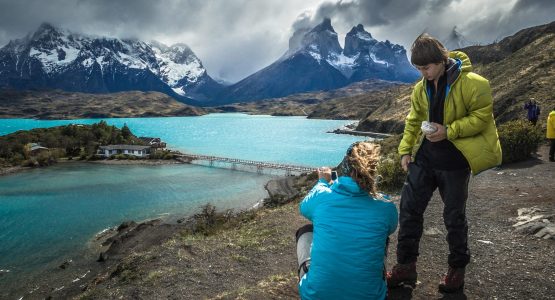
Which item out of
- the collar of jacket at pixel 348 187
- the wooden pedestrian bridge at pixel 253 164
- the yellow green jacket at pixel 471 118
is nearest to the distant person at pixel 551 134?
the yellow green jacket at pixel 471 118

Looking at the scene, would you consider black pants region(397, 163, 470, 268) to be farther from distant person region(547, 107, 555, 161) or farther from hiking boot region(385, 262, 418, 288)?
distant person region(547, 107, 555, 161)

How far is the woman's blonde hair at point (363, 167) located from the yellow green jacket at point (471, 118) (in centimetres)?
142

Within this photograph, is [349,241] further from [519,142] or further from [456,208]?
[519,142]

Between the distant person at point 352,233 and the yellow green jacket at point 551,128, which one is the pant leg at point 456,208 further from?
the yellow green jacket at point 551,128

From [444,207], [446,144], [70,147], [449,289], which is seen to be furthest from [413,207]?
[70,147]

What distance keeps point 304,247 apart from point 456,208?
2.01m

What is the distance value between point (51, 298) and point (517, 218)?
17937mm

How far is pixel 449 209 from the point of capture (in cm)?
489

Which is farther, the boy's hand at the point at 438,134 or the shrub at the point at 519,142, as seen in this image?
the shrub at the point at 519,142

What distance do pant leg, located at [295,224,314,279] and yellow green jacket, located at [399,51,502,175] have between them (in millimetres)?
2015

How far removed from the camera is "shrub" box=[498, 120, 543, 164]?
17.3 m

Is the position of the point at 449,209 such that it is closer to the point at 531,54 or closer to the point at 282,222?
the point at 282,222

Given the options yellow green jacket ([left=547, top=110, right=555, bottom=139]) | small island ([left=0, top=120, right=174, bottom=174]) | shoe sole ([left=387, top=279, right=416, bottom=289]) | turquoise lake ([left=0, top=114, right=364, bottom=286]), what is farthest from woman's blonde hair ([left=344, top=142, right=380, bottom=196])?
small island ([left=0, top=120, right=174, bottom=174])

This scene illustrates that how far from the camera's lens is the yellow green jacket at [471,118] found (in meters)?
4.47
